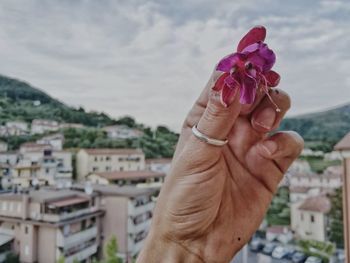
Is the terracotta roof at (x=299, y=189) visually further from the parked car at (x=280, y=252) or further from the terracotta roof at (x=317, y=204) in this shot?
the parked car at (x=280, y=252)

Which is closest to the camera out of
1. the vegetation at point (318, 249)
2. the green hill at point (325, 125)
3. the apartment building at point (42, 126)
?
the green hill at point (325, 125)

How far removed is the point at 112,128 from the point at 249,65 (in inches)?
181

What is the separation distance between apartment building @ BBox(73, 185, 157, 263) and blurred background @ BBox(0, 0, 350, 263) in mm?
15

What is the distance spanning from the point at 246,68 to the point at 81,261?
4108 millimetres

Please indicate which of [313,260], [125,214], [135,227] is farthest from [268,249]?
[125,214]

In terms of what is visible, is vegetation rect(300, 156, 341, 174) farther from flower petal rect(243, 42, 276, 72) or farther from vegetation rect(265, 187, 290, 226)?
flower petal rect(243, 42, 276, 72)

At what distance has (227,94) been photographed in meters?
0.25

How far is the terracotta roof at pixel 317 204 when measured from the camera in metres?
3.86

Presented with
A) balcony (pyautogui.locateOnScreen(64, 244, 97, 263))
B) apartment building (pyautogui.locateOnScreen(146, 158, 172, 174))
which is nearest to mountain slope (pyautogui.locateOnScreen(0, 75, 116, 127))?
apartment building (pyautogui.locateOnScreen(146, 158, 172, 174))

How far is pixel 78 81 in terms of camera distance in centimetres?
417

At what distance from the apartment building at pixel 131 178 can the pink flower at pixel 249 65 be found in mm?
4269

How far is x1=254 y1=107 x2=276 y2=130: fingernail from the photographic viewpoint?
31 cm

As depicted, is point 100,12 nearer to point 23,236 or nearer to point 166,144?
point 166,144

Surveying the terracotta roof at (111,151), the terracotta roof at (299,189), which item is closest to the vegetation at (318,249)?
the terracotta roof at (299,189)
